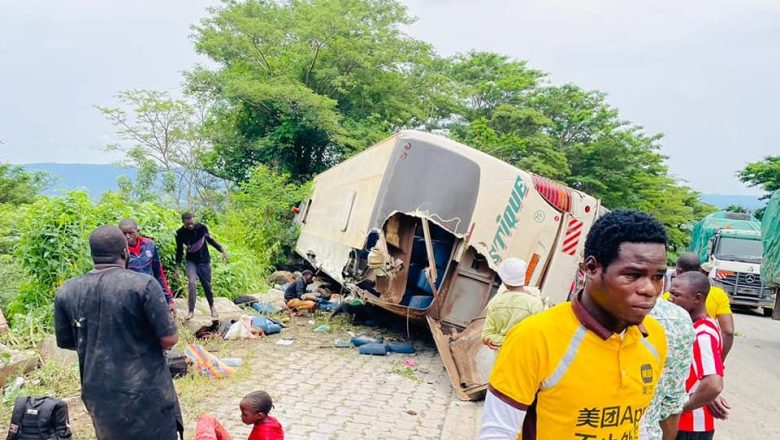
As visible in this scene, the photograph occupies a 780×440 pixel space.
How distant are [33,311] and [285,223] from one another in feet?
28.6

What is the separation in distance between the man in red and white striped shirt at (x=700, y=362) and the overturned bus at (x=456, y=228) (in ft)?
12.7

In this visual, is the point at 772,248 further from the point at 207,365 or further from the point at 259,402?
the point at 259,402

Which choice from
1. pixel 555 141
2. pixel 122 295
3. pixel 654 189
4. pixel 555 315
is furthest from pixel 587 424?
pixel 654 189

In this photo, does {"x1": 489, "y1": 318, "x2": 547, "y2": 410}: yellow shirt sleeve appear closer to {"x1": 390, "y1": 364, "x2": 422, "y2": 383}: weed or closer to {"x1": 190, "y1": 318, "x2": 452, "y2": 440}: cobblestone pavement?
{"x1": 190, "y1": 318, "x2": 452, "y2": 440}: cobblestone pavement

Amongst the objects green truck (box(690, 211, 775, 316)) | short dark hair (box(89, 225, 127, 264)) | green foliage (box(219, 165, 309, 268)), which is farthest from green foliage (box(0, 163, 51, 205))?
green truck (box(690, 211, 775, 316))

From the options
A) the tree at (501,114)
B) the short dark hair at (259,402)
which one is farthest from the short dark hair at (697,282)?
the tree at (501,114)

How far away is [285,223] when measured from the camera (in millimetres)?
15727

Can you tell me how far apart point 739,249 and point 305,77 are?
578 inches

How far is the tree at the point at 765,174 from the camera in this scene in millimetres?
24344

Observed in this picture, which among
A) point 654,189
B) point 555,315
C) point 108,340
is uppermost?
point 654,189

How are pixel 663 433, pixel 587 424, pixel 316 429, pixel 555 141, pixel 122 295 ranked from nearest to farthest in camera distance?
pixel 587 424 < pixel 663 433 < pixel 122 295 < pixel 316 429 < pixel 555 141

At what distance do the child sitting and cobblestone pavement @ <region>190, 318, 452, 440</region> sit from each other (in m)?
1.28

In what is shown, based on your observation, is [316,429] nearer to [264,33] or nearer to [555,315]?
[555,315]

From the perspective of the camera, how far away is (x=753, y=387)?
7.62m
